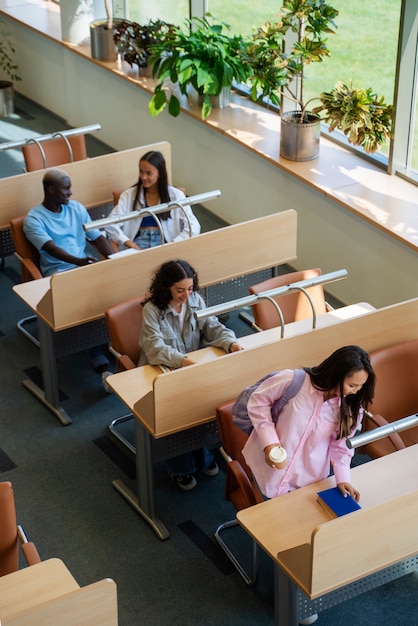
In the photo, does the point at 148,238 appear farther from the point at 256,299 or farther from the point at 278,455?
the point at 278,455

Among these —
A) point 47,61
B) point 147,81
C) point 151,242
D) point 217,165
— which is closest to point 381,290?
point 151,242

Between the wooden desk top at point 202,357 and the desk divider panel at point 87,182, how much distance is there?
184cm

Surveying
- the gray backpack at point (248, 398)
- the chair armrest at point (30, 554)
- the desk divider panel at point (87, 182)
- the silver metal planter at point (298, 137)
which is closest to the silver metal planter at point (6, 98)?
the desk divider panel at point (87, 182)

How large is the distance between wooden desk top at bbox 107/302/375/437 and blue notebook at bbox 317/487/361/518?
77 cm

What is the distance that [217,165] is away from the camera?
7.18m

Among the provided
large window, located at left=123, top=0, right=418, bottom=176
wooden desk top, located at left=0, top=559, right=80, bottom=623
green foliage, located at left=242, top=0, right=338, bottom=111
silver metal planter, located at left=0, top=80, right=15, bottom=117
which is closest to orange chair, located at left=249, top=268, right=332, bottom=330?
large window, located at left=123, top=0, right=418, bottom=176

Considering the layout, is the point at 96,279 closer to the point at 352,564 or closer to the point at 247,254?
the point at 247,254

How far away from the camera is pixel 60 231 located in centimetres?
556

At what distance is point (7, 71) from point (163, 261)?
17.6 ft

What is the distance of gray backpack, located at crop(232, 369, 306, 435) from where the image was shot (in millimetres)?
3594

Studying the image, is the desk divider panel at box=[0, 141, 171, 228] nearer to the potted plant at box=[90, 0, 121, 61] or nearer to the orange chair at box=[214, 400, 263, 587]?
the potted plant at box=[90, 0, 121, 61]

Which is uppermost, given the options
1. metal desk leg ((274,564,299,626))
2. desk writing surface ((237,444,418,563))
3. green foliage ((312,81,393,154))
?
green foliage ((312,81,393,154))

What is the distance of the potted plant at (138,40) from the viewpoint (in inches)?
292

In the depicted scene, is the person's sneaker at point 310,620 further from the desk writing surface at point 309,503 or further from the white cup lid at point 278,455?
the white cup lid at point 278,455
